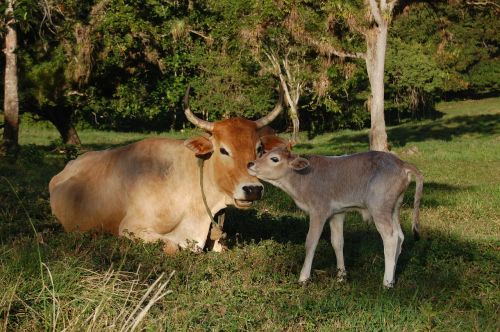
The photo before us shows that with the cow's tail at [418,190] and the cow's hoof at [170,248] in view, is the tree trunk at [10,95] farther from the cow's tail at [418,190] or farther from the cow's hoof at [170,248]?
the cow's tail at [418,190]

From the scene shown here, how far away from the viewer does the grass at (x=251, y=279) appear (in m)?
4.90

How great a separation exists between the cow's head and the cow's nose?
0.07 meters

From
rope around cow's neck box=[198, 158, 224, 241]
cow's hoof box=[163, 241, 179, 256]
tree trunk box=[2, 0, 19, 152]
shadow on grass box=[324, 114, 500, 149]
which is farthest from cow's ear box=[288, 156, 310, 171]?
shadow on grass box=[324, 114, 500, 149]

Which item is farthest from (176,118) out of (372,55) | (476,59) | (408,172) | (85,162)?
(408,172)

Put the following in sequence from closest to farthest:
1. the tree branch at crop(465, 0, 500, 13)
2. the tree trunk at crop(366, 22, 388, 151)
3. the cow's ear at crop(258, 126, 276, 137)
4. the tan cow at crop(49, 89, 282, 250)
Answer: the tan cow at crop(49, 89, 282, 250), the cow's ear at crop(258, 126, 276, 137), the tree trunk at crop(366, 22, 388, 151), the tree branch at crop(465, 0, 500, 13)

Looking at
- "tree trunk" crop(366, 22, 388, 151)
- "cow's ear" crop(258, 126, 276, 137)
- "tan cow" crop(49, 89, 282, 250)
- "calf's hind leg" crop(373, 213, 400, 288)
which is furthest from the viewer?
"tree trunk" crop(366, 22, 388, 151)

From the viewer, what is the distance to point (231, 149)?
7320 mm

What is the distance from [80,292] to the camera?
16.6ft

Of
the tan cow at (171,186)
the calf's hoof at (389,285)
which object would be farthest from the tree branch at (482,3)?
the calf's hoof at (389,285)

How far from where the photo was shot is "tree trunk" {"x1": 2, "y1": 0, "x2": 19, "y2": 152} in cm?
1789

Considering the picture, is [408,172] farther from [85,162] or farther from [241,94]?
[241,94]

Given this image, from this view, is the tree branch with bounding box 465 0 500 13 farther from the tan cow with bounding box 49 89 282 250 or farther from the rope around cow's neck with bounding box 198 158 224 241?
the rope around cow's neck with bounding box 198 158 224 241

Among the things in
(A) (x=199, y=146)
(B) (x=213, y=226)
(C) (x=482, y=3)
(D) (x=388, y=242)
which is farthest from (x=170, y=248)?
(C) (x=482, y=3)

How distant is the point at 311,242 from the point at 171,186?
193 cm
